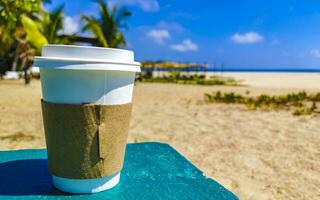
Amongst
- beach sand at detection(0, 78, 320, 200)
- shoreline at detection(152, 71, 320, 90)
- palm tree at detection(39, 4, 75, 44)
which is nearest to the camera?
beach sand at detection(0, 78, 320, 200)

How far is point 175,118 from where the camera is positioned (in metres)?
5.76

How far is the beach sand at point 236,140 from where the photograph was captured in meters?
2.71

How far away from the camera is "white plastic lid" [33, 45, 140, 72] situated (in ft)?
5.13

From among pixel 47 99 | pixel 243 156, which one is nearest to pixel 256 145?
pixel 243 156

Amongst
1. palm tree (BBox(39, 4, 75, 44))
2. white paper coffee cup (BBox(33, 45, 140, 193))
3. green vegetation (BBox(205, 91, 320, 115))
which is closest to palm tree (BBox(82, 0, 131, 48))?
palm tree (BBox(39, 4, 75, 44))

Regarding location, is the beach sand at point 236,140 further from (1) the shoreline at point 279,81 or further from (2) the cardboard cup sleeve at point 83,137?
(1) the shoreline at point 279,81

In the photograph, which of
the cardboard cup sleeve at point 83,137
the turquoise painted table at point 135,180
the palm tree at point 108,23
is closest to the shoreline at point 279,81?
the palm tree at point 108,23

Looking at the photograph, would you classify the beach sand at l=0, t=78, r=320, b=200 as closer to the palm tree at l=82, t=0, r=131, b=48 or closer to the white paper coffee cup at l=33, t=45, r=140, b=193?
the white paper coffee cup at l=33, t=45, r=140, b=193

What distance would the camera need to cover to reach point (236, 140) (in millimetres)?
4184

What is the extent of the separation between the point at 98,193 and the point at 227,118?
4.25m

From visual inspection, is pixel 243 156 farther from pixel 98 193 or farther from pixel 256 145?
pixel 98 193

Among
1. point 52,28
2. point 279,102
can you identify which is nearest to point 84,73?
point 279,102

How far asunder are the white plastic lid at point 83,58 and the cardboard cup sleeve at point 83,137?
221 millimetres

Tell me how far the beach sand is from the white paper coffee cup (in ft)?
4.59
